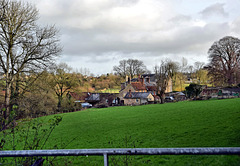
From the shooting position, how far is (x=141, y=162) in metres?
7.95

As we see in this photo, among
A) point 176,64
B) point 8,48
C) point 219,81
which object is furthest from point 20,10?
point 176,64

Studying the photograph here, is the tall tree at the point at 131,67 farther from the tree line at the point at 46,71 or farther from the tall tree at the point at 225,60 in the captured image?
the tall tree at the point at 225,60

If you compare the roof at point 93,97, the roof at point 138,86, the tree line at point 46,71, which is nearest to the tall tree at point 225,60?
the tree line at point 46,71

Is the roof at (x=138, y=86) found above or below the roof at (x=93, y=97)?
above

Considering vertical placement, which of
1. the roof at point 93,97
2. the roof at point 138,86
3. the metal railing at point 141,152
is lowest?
the roof at point 93,97

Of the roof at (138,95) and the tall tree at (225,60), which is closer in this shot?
the tall tree at (225,60)

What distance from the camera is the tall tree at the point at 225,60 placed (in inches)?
2067

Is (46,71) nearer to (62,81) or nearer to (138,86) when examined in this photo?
(62,81)

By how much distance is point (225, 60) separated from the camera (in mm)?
55750

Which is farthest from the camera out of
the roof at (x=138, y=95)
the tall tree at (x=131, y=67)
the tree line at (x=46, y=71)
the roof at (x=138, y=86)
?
the tall tree at (x=131, y=67)

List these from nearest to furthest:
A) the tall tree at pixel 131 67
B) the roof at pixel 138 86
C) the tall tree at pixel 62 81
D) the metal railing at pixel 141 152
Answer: the metal railing at pixel 141 152 → the tall tree at pixel 62 81 → the roof at pixel 138 86 → the tall tree at pixel 131 67

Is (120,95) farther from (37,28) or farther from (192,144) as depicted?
(192,144)

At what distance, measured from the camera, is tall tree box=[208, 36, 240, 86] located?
52.5m

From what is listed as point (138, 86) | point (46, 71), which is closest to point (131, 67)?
point (138, 86)
